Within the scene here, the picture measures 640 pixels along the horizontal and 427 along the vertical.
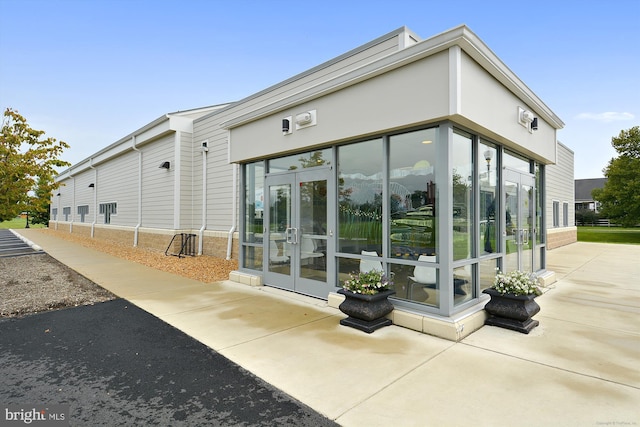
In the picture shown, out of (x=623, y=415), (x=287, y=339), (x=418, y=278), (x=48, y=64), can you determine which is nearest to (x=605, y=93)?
(x=418, y=278)

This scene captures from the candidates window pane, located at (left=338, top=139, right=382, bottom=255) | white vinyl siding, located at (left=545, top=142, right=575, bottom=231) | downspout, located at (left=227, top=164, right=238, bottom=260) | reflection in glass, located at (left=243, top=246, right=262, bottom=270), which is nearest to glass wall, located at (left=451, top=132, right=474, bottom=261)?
window pane, located at (left=338, top=139, right=382, bottom=255)

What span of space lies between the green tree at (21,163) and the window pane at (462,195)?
A: 13351mm

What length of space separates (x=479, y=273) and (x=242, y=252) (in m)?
4.97

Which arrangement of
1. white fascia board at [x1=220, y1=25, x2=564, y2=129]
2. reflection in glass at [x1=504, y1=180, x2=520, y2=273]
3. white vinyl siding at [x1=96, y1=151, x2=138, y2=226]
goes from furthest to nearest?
white vinyl siding at [x1=96, y1=151, x2=138, y2=226] < reflection in glass at [x1=504, y1=180, x2=520, y2=273] < white fascia board at [x1=220, y1=25, x2=564, y2=129]

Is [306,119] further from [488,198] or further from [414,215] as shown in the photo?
[488,198]

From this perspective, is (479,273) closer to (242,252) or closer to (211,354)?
(211,354)

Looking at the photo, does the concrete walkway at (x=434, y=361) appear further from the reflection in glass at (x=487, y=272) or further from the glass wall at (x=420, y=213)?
the reflection in glass at (x=487, y=272)

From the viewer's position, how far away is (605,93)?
41.0 ft

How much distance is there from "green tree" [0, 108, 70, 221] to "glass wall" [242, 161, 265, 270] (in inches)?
351

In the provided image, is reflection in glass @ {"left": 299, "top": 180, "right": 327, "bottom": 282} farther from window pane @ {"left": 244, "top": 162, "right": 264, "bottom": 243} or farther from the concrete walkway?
window pane @ {"left": 244, "top": 162, "right": 264, "bottom": 243}

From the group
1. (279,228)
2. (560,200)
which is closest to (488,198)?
(279,228)

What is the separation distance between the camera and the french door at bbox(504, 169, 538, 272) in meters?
5.98

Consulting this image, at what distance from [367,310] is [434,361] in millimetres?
1073

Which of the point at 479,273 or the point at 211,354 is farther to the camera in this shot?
the point at 479,273
